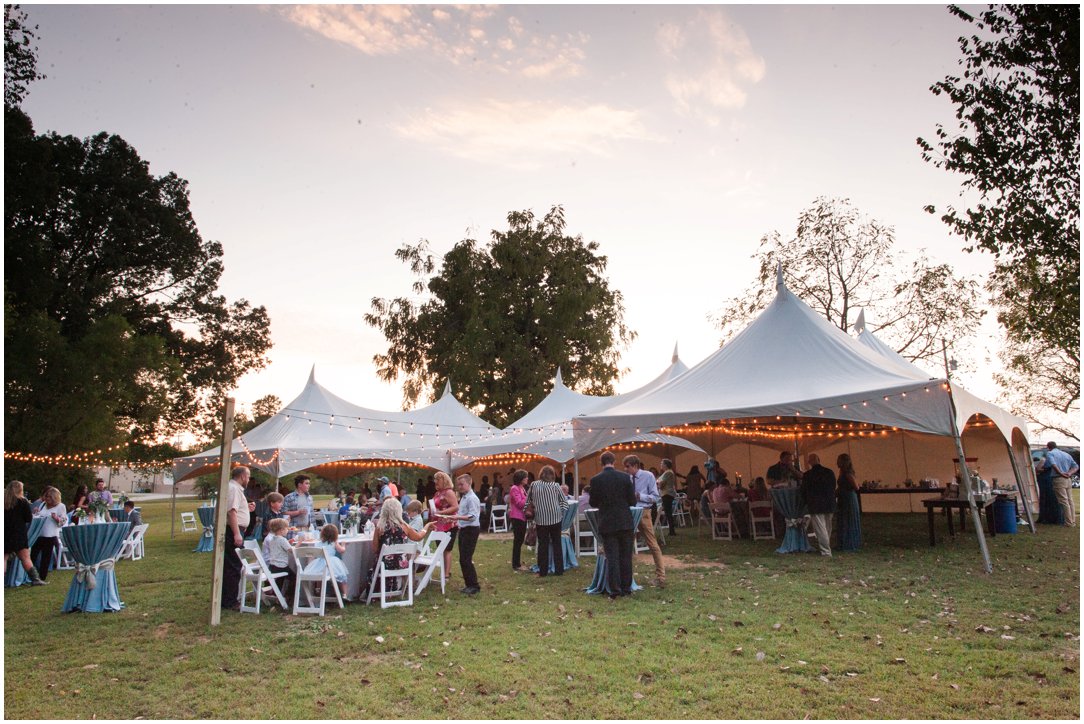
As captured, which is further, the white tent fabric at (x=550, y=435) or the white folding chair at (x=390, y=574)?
the white tent fabric at (x=550, y=435)

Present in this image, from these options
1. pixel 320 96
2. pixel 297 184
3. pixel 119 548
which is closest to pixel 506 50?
pixel 320 96

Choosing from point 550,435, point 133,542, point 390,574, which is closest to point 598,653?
point 390,574

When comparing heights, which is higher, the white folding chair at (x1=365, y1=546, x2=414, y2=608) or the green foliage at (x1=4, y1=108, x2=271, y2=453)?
the green foliage at (x1=4, y1=108, x2=271, y2=453)

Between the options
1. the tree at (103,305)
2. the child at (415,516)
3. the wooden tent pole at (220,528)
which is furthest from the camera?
the tree at (103,305)

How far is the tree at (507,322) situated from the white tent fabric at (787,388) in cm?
1355

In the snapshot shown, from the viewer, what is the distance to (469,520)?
25.8 ft

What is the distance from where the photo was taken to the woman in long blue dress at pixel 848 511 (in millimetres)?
10375

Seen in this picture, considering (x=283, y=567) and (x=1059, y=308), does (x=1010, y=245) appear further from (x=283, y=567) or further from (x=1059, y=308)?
(x=283, y=567)

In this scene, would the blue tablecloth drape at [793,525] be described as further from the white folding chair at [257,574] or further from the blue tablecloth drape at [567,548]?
the white folding chair at [257,574]

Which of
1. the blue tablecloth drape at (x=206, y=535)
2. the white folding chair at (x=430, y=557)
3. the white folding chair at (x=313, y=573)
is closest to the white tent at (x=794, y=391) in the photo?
the white folding chair at (x=430, y=557)

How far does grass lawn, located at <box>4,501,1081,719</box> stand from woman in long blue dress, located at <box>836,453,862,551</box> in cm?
214

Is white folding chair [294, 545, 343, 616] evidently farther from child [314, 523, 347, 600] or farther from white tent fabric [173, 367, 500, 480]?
white tent fabric [173, 367, 500, 480]

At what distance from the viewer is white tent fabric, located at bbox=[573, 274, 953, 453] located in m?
9.00

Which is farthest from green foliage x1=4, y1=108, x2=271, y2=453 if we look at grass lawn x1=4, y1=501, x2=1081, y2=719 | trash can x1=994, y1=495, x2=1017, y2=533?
trash can x1=994, y1=495, x2=1017, y2=533
